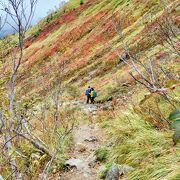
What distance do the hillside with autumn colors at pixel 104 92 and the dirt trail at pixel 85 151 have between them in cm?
3

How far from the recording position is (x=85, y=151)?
359 inches

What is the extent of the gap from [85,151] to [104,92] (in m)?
13.3

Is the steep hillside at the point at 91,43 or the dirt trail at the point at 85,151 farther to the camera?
the steep hillside at the point at 91,43

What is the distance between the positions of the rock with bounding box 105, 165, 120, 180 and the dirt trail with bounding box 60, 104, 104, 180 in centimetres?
76

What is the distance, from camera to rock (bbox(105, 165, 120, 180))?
20.2 ft

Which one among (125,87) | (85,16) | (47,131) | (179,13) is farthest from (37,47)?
(47,131)

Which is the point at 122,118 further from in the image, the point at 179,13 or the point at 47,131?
the point at 179,13

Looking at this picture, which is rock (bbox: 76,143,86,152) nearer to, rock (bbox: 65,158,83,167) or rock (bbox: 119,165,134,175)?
rock (bbox: 65,158,83,167)

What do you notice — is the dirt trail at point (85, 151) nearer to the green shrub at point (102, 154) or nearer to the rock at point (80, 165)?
the rock at point (80, 165)

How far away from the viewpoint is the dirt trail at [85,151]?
7.51m

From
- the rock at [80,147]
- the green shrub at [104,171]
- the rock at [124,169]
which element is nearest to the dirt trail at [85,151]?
the rock at [80,147]

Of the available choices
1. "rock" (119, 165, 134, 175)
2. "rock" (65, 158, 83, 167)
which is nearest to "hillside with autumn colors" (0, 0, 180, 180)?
"rock" (119, 165, 134, 175)

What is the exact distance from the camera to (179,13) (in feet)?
85.1

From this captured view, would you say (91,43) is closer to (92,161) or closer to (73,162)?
(73,162)
